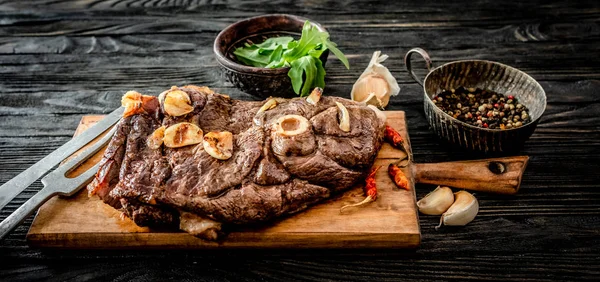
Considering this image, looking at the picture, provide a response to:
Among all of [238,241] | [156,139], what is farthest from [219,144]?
[238,241]

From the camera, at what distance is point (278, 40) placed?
142 inches

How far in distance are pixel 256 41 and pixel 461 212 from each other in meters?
1.93

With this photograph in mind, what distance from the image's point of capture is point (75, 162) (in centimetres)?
284

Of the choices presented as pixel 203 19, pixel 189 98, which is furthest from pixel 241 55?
pixel 203 19

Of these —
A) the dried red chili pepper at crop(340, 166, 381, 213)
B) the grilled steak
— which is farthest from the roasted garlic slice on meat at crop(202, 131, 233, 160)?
the dried red chili pepper at crop(340, 166, 381, 213)

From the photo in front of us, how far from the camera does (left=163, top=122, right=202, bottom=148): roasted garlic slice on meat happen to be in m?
2.58

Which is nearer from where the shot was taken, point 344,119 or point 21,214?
point 21,214

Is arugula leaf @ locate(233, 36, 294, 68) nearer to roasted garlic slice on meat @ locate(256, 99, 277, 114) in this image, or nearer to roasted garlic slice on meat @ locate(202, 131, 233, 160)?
roasted garlic slice on meat @ locate(256, 99, 277, 114)

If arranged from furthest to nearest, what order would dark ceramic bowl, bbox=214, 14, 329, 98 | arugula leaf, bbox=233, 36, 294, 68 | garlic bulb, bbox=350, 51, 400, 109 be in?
garlic bulb, bbox=350, 51, 400, 109 → arugula leaf, bbox=233, 36, 294, 68 → dark ceramic bowl, bbox=214, 14, 329, 98

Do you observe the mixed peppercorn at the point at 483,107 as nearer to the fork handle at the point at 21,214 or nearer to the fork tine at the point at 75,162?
the fork tine at the point at 75,162

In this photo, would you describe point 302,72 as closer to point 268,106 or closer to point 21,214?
point 268,106

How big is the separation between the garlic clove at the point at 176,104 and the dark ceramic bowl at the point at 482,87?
4.66ft

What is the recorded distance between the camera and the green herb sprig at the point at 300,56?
3201mm

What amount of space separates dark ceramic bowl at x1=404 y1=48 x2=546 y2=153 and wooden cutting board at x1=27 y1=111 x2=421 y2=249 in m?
0.64
